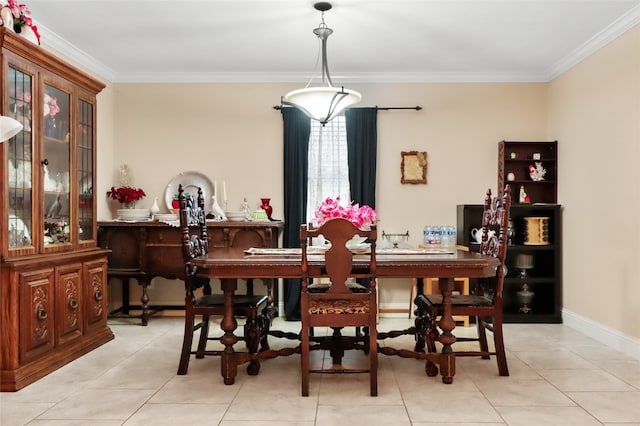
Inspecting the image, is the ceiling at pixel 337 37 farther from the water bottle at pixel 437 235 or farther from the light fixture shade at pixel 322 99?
the water bottle at pixel 437 235

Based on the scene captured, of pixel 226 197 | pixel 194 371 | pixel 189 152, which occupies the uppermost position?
pixel 189 152

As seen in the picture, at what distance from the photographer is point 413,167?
5.87 meters

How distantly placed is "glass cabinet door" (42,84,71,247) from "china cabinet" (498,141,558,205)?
403 centimetres

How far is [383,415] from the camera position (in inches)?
114

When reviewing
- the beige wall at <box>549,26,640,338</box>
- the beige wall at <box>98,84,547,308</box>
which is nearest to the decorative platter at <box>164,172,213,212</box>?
the beige wall at <box>98,84,547,308</box>

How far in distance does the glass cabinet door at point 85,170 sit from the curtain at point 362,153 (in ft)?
8.27

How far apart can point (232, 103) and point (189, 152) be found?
69cm

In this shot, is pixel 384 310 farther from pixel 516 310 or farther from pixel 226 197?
pixel 226 197

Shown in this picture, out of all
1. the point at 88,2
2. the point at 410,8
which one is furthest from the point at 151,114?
the point at 410,8

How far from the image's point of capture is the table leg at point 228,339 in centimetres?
341

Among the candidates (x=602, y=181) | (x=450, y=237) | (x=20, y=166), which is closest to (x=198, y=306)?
(x=20, y=166)

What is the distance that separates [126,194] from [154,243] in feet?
2.08

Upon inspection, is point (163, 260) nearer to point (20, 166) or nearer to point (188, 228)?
point (188, 228)

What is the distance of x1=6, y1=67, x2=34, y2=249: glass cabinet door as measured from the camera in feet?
11.1
